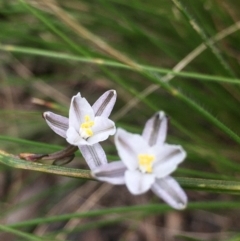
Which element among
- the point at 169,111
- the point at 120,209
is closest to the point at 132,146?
the point at 120,209

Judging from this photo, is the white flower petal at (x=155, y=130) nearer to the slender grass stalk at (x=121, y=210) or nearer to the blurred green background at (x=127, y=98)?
the slender grass stalk at (x=121, y=210)

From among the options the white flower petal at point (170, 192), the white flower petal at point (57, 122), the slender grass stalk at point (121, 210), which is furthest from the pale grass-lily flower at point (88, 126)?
the slender grass stalk at point (121, 210)

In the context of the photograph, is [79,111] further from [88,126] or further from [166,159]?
[166,159]

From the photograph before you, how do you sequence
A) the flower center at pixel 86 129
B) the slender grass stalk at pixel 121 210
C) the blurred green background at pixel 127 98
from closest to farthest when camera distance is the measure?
the flower center at pixel 86 129
the slender grass stalk at pixel 121 210
the blurred green background at pixel 127 98

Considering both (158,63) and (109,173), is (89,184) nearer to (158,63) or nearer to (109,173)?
(158,63)

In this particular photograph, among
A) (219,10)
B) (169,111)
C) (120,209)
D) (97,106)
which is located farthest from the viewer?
(169,111)

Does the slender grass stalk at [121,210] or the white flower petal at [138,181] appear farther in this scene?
the slender grass stalk at [121,210]
